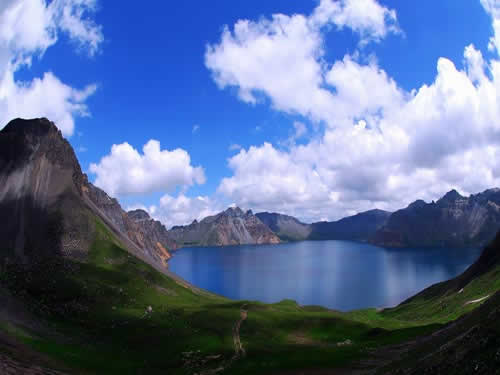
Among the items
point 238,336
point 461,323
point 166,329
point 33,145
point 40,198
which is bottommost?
point 166,329

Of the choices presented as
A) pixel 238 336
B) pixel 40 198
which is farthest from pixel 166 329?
pixel 40 198

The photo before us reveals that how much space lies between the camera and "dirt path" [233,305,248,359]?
6117 centimetres

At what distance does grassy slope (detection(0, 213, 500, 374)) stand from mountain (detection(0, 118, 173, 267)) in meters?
11.4

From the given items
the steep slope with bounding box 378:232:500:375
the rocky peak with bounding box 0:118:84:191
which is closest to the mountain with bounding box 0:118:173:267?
the rocky peak with bounding box 0:118:84:191

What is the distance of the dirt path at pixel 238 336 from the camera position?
61169mm

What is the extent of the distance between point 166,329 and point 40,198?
3290 inches

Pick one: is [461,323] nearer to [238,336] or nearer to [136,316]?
[238,336]

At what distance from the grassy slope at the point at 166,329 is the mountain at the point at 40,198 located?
11.4 m

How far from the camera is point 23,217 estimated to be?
121875 mm

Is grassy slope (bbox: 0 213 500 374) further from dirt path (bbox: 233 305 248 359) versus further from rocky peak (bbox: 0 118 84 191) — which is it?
rocky peak (bbox: 0 118 84 191)

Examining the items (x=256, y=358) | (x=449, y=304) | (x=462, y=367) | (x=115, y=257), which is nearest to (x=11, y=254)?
(x=115, y=257)

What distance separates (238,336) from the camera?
73125 mm

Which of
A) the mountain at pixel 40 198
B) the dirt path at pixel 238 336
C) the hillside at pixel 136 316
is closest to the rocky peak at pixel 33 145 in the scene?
the mountain at pixel 40 198

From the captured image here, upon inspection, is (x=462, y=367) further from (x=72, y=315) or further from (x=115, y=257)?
(x=115, y=257)
